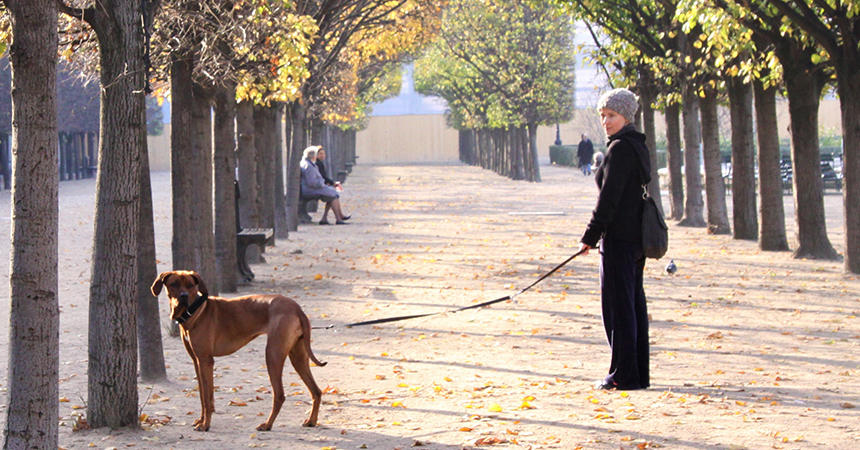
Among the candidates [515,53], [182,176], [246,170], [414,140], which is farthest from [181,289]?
[414,140]

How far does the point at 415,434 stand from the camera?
636 cm

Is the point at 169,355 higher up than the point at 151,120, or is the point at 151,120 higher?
A: the point at 151,120

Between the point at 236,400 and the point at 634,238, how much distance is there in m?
2.78

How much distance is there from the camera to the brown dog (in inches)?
253

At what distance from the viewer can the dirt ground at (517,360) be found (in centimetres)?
636

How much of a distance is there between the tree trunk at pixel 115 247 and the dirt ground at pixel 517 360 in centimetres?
24

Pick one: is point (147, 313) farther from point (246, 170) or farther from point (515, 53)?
point (515, 53)

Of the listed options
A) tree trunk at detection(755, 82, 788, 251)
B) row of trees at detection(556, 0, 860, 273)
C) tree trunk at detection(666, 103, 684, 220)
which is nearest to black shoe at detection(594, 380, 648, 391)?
row of trees at detection(556, 0, 860, 273)

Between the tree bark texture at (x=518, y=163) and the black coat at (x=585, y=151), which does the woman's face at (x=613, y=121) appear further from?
the black coat at (x=585, y=151)

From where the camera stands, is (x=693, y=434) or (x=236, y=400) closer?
(x=693, y=434)

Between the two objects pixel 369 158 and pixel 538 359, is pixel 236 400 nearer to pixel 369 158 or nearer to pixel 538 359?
pixel 538 359

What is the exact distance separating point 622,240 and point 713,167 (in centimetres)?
1288

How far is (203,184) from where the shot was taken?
1145 cm

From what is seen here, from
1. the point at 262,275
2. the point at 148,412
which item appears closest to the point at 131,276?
the point at 148,412
